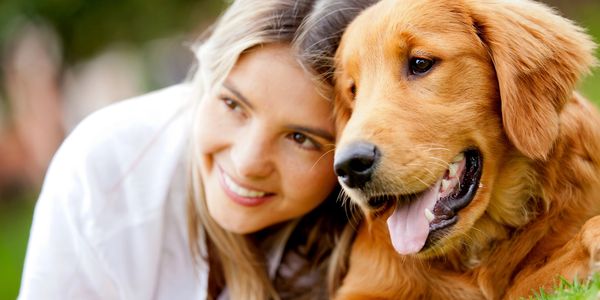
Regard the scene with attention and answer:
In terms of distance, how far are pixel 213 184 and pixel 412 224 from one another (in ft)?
3.49

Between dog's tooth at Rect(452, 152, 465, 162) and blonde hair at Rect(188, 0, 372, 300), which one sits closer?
dog's tooth at Rect(452, 152, 465, 162)

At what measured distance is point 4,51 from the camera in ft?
44.4

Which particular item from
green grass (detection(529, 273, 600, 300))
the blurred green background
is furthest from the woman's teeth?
the blurred green background

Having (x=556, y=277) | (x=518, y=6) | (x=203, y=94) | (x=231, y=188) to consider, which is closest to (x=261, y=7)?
(x=203, y=94)

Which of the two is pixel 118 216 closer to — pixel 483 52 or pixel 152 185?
pixel 152 185

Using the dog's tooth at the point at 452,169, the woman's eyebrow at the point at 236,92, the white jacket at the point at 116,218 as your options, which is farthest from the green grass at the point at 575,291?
the white jacket at the point at 116,218

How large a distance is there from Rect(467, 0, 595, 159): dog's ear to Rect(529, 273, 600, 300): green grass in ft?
1.59

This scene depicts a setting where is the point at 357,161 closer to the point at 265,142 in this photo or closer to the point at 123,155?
the point at 265,142

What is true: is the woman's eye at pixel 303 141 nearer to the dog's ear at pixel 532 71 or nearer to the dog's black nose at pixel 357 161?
the dog's black nose at pixel 357 161

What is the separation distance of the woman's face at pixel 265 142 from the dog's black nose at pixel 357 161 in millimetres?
555

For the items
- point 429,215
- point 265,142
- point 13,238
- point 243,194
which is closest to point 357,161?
point 429,215

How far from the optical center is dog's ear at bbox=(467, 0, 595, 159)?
10.9 ft

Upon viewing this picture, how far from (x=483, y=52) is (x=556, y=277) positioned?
0.88m

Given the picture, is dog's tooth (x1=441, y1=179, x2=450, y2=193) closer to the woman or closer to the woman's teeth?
the woman
